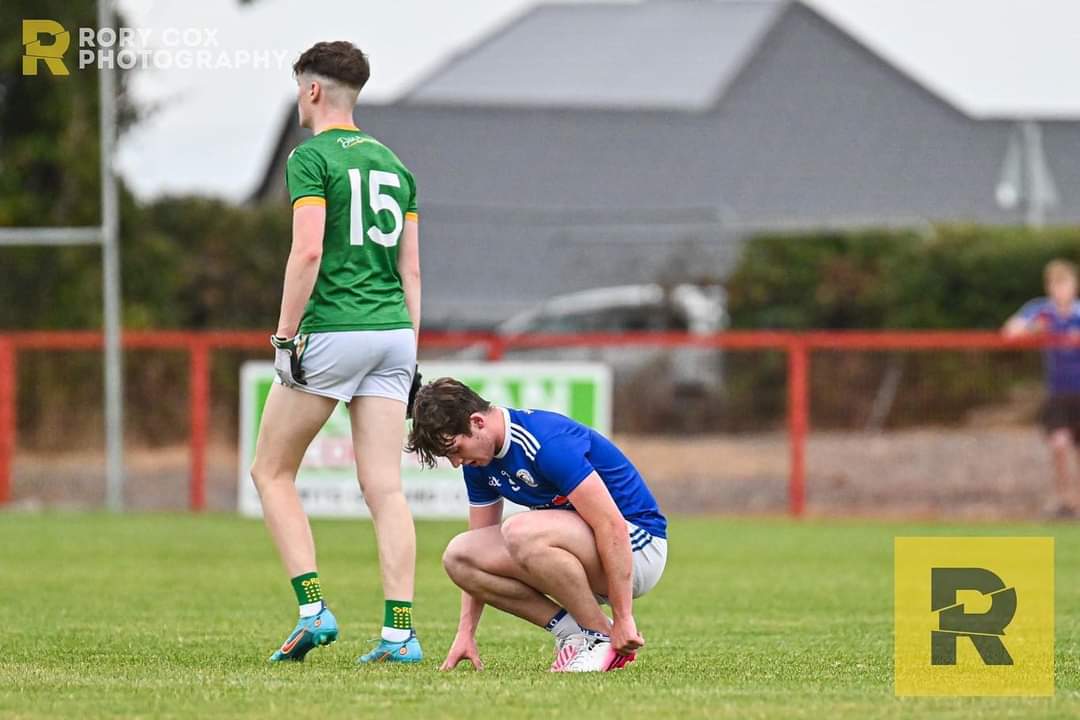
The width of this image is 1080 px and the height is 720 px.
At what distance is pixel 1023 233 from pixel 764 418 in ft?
25.8

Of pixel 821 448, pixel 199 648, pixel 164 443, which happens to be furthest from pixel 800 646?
pixel 164 443

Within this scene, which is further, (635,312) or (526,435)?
(635,312)

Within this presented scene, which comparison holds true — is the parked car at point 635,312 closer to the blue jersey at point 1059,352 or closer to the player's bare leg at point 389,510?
the blue jersey at point 1059,352

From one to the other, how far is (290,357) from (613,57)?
32329 mm

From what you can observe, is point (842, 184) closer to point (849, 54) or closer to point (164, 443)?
point (849, 54)

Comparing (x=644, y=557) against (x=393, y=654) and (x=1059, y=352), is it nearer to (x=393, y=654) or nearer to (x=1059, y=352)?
(x=393, y=654)

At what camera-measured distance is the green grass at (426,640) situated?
5.23m

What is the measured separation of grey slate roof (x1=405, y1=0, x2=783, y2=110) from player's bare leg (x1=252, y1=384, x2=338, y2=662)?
97.0 ft

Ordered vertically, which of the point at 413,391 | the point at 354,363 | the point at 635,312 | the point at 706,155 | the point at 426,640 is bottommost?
the point at 426,640

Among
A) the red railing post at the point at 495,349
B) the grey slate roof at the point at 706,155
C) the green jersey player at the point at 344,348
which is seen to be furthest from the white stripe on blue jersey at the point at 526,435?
the grey slate roof at the point at 706,155

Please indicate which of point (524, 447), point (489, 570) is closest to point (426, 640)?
point (489, 570)

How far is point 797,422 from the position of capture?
1683 centimetres

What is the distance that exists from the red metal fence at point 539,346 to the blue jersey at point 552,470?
10.5 metres

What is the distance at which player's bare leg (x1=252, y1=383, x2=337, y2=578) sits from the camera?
6.46 meters
